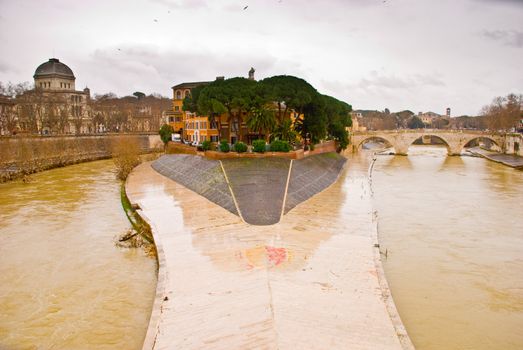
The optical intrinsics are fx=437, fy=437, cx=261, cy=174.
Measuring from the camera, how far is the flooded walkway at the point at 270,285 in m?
10.5

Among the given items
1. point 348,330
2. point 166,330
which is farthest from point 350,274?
point 166,330

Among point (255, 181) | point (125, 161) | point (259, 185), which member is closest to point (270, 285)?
point (259, 185)

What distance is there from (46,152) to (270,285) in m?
48.4

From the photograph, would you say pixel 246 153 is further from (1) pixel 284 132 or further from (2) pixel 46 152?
(2) pixel 46 152

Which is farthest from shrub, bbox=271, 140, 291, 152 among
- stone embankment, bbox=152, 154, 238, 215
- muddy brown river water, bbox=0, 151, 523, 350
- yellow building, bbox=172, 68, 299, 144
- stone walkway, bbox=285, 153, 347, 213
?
muddy brown river water, bbox=0, 151, 523, 350

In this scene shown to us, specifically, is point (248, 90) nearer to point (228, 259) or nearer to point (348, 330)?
point (228, 259)

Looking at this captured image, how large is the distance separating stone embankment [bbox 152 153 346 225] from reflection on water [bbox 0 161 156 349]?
6.11 meters

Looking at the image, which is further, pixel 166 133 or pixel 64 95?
pixel 64 95

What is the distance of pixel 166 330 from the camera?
10.9m

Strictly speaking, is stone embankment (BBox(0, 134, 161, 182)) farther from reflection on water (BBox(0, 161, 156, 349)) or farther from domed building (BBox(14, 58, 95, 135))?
reflection on water (BBox(0, 161, 156, 349))

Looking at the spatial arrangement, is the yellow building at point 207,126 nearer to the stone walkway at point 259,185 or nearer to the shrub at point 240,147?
the shrub at point 240,147

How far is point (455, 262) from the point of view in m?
18.4

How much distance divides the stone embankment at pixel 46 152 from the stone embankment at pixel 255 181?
1450 cm

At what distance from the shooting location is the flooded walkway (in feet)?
34.5
